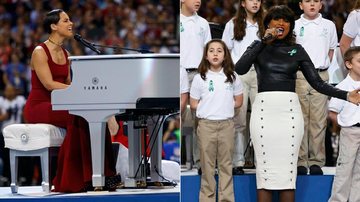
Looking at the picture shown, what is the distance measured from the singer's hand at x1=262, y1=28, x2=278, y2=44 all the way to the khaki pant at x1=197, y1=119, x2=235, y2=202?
58 centimetres

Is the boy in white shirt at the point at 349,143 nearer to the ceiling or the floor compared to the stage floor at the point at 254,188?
nearer to the ceiling

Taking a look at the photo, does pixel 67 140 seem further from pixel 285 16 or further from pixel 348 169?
pixel 348 169

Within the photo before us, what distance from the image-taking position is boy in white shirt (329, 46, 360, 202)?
5637 mm

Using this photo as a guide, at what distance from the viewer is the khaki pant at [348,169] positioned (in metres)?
5.63

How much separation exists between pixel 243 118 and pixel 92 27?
23.2 feet

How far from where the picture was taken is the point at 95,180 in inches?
243

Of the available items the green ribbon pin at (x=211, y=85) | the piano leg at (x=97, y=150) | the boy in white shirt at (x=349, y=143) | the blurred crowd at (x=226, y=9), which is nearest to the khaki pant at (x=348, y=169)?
the boy in white shirt at (x=349, y=143)

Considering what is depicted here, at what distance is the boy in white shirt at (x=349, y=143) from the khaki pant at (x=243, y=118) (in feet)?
2.24

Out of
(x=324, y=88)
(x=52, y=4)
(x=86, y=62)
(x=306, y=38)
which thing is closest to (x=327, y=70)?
(x=306, y=38)

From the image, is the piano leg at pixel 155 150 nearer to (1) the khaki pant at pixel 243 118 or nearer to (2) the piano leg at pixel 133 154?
(2) the piano leg at pixel 133 154

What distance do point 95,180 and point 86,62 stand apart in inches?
30.3

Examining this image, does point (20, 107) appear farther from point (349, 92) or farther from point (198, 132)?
point (349, 92)

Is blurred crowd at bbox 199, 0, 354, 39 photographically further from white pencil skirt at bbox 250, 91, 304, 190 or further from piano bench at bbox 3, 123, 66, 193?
piano bench at bbox 3, 123, 66, 193

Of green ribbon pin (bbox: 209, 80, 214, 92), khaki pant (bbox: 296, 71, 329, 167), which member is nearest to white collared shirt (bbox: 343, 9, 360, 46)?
khaki pant (bbox: 296, 71, 329, 167)
